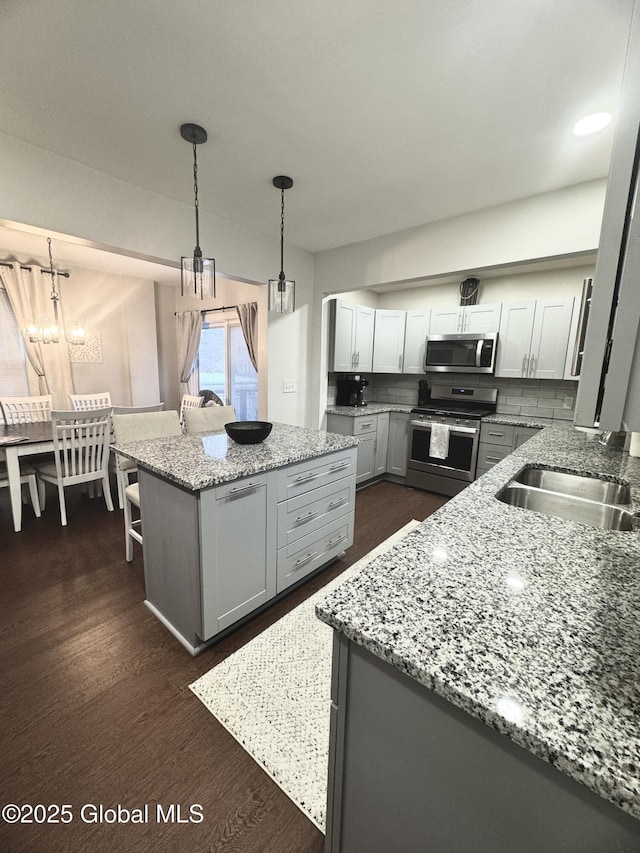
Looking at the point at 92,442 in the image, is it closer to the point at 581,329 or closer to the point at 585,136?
the point at 581,329

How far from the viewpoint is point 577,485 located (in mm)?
1708

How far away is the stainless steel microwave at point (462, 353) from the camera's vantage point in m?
3.77

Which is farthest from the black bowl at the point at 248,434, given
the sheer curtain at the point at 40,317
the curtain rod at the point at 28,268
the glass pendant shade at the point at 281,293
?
the curtain rod at the point at 28,268

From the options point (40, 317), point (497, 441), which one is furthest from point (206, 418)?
point (40, 317)

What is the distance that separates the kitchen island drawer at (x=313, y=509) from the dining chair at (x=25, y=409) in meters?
3.50

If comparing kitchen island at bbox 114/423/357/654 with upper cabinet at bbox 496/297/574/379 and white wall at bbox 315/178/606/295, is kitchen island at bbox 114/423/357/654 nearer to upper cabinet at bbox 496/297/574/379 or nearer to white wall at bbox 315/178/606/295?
white wall at bbox 315/178/606/295

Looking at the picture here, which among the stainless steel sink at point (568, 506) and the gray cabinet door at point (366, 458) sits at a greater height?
the stainless steel sink at point (568, 506)

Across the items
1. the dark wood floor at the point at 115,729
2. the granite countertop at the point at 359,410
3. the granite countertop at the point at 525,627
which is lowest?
the dark wood floor at the point at 115,729

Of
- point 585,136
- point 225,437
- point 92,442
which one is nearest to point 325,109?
point 585,136

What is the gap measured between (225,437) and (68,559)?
1.45m

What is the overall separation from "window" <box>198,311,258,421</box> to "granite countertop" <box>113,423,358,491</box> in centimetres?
256

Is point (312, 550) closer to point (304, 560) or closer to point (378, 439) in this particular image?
point (304, 560)

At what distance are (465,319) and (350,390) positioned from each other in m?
1.55

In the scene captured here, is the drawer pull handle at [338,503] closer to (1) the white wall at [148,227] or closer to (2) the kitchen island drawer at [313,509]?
(2) the kitchen island drawer at [313,509]
